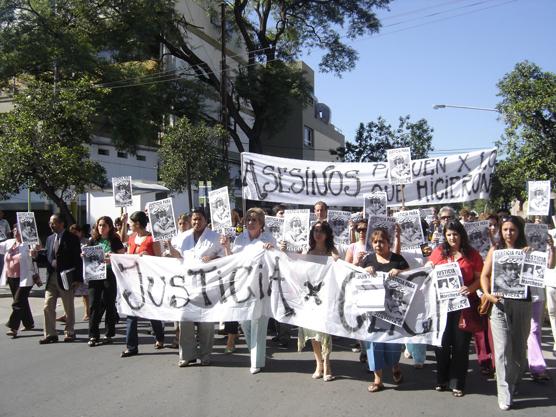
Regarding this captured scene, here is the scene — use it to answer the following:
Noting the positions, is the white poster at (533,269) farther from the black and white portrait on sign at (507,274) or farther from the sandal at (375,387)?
the sandal at (375,387)

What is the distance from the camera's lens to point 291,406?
486 centimetres

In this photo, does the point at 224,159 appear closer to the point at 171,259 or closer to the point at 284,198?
the point at 284,198

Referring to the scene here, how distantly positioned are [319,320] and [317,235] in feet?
3.05

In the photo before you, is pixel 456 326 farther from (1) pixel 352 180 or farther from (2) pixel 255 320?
(1) pixel 352 180

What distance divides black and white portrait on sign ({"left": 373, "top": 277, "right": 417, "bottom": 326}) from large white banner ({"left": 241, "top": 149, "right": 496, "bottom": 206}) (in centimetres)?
293

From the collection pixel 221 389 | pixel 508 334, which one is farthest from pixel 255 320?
pixel 508 334

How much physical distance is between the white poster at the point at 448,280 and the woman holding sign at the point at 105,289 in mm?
4278

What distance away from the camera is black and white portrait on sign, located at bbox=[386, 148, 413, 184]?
795 centimetres

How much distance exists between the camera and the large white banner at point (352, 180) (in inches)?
315

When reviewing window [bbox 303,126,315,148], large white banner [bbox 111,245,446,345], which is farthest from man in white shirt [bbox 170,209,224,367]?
window [bbox 303,126,315,148]

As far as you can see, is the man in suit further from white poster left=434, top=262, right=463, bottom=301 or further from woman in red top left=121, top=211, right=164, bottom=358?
white poster left=434, top=262, right=463, bottom=301

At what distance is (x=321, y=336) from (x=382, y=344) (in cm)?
67

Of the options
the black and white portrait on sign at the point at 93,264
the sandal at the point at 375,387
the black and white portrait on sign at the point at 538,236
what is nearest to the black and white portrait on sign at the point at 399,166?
the black and white portrait on sign at the point at 538,236

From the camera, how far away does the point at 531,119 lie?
46.3ft
